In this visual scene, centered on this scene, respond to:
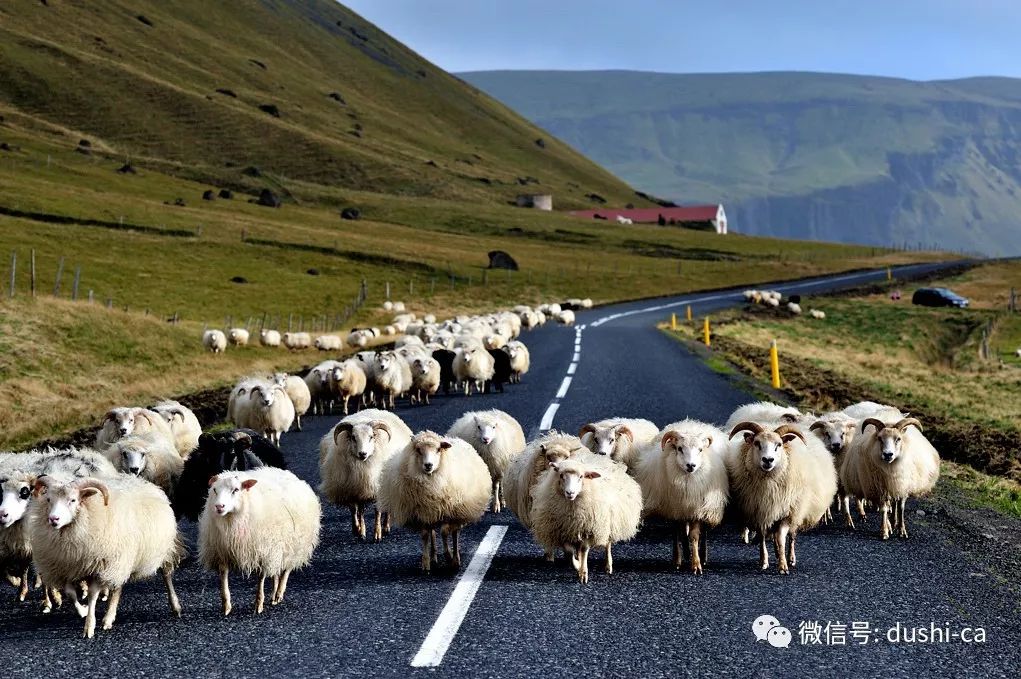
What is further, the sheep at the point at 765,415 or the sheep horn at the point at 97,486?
the sheep at the point at 765,415

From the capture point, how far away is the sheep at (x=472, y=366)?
80.5 feet

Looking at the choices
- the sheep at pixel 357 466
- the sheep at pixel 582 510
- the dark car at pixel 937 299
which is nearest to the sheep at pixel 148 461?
the sheep at pixel 357 466

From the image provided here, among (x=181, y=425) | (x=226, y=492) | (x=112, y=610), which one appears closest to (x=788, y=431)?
(x=226, y=492)

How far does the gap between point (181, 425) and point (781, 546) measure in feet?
31.2

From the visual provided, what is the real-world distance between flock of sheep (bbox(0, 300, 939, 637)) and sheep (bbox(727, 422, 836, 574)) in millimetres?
18

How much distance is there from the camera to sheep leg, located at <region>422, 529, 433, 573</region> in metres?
9.98

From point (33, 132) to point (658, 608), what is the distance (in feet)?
469

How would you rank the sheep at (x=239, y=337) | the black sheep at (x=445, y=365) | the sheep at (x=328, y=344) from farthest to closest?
1. the sheep at (x=328, y=344)
2. the sheep at (x=239, y=337)
3. the black sheep at (x=445, y=365)

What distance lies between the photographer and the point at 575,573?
988cm

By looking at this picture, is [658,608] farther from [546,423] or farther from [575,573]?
[546,423]

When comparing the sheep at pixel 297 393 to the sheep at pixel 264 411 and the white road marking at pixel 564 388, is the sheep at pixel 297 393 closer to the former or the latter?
the sheep at pixel 264 411

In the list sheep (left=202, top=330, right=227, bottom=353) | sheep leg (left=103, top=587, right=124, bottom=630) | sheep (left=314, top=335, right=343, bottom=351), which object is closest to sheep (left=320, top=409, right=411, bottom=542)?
sheep leg (left=103, top=587, right=124, bottom=630)

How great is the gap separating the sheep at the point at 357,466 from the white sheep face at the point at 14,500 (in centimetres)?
334

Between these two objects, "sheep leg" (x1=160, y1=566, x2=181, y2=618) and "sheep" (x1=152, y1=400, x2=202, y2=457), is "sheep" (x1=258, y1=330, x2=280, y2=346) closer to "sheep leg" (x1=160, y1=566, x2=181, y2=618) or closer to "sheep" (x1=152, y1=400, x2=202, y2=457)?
"sheep" (x1=152, y1=400, x2=202, y2=457)
